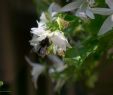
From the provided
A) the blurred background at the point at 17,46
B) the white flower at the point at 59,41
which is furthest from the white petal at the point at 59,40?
the blurred background at the point at 17,46

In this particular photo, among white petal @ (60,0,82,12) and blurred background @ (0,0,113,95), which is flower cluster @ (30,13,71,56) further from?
blurred background @ (0,0,113,95)

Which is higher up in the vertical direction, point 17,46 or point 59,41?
point 17,46

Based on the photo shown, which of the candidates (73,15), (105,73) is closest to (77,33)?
(73,15)

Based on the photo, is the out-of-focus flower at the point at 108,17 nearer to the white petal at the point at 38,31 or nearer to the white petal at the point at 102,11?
the white petal at the point at 102,11

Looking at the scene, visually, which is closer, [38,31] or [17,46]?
[38,31]

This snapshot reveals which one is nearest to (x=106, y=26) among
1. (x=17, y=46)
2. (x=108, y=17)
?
(x=108, y=17)

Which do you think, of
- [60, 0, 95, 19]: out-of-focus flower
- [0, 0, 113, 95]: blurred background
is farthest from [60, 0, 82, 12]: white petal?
[0, 0, 113, 95]: blurred background

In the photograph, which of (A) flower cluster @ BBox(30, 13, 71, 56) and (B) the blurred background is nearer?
(A) flower cluster @ BBox(30, 13, 71, 56)

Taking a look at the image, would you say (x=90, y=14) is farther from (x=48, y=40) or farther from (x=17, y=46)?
(x=17, y=46)

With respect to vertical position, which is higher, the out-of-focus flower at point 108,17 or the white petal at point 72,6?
the white petal at point 72,6
